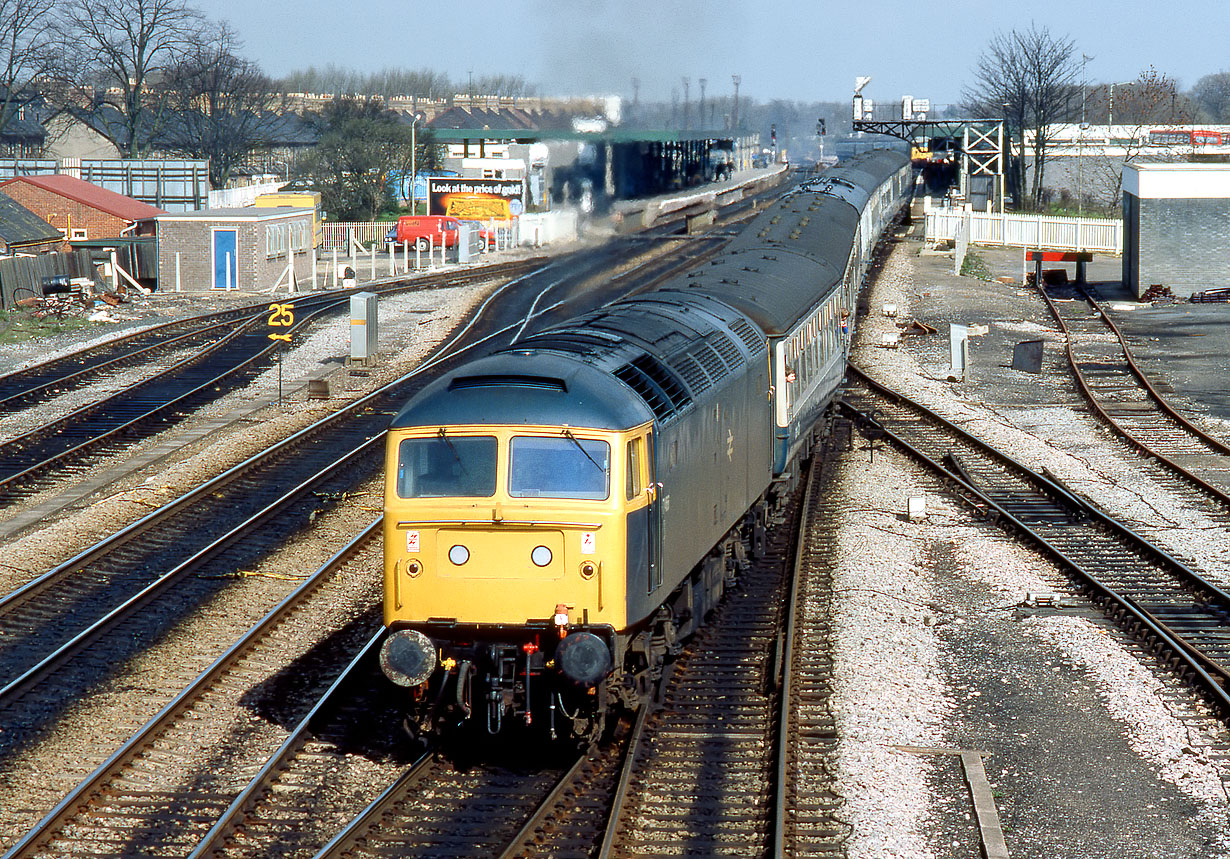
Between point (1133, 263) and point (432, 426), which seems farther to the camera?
point (1133, 263)

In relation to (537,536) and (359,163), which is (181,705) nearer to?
(537,536)

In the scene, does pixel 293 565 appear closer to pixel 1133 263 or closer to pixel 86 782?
pixel 86 782

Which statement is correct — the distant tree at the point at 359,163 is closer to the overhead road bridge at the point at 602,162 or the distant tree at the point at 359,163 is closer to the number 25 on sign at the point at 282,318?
the overhead road bridge at the point at 602,162

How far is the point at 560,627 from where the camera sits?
9562 mm

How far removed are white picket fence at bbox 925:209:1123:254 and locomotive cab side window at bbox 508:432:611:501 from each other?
142 ft

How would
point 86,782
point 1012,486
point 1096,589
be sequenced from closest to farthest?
1. point 86,782
2. point 1096,589
3. point 1012,486

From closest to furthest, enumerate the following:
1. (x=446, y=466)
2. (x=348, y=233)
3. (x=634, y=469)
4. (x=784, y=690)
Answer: (x=446, y=466)
(x=634, y=469)
(x=784, y=690)
(x=348, y=233)

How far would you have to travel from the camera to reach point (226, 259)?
44438 millimetres

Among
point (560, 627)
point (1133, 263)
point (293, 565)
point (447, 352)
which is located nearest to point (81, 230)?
point (447, 352)

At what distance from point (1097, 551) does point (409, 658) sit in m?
10.1

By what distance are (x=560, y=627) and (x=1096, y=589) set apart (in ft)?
24.7

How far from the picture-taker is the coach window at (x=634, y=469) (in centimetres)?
980

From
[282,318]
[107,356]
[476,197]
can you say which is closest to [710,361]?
[282,318]

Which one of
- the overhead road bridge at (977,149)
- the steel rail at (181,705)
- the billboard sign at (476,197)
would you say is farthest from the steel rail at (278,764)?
the overhead road bridge at (977,149)
